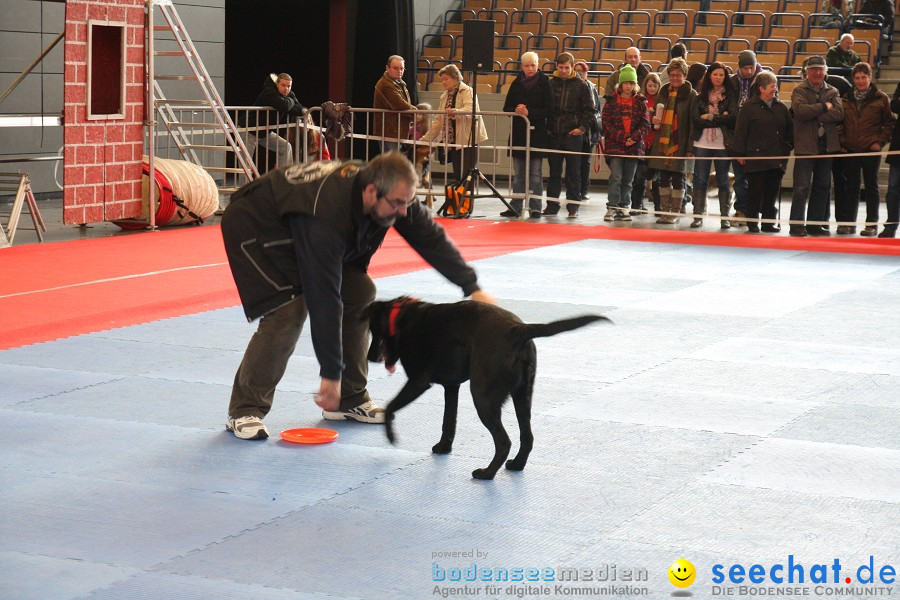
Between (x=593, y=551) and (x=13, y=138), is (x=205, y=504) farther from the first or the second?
(x=13, y=138)

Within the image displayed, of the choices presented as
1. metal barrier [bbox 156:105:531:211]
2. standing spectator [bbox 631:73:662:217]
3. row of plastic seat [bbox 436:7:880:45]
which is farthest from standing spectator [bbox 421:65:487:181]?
row of plastic seat [bbox 436:7:880:45]

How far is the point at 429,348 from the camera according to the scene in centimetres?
464

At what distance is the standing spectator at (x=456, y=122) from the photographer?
14375mm

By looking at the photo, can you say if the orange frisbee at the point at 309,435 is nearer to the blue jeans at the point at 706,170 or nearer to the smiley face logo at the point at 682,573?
the smiley face logo at the point at 682,573

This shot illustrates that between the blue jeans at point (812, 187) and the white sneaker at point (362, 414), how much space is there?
27.7ft

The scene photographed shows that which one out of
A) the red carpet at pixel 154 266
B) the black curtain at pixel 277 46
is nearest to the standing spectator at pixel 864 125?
the red carpet at pixel 154 266

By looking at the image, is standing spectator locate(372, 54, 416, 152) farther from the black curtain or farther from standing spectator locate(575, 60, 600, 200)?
the black curtain

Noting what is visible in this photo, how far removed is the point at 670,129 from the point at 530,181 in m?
1.96

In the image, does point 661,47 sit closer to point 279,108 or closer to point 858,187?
point 858,187

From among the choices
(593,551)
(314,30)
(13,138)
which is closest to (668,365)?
(593,551)

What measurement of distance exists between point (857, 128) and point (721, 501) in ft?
30.2

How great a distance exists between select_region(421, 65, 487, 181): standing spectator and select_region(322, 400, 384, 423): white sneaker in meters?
8.99

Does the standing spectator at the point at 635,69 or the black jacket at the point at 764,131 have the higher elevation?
the standing spectator at the point at 635,69

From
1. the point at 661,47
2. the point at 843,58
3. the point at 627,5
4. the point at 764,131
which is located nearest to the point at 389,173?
the point at 764,131
